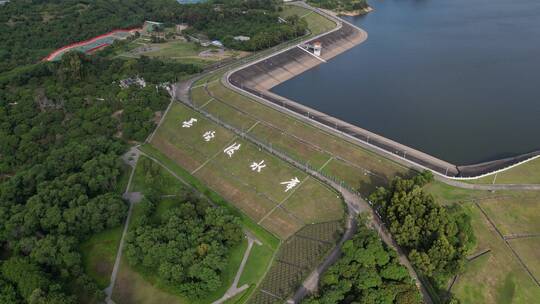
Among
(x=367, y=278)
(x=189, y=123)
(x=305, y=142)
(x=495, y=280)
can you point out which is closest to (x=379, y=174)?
(x=305, y=142)

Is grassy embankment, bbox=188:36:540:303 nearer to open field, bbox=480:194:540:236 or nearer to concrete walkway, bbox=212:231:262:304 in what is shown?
open field, bbox=480:194:540:236

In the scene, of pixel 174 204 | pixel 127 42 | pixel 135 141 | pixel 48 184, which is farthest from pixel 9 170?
pixel 127 42

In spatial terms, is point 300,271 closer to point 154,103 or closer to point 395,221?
point 395,221

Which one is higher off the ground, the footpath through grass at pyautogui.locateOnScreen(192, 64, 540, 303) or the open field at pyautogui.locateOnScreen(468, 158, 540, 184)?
the open field at pyautogui.locateOnScreen(468, 158, 540, 184)

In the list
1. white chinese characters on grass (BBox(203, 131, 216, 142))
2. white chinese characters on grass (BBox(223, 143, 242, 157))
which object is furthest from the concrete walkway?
white chinese characters on grass (BBox(203, 131, 216, 142))

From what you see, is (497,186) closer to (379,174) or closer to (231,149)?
(379,174)
